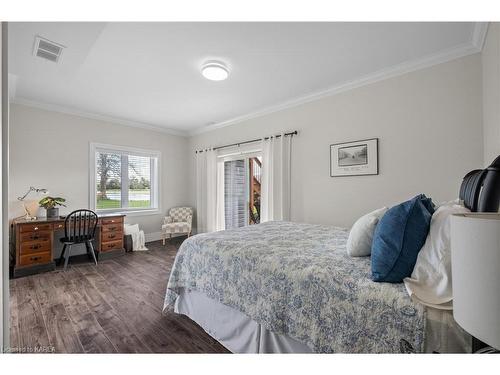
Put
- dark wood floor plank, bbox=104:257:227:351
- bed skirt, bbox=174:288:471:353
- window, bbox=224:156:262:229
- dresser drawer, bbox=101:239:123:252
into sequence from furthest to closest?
window, bbox=224:156:262:229
dresser drawer, bbox=101:239:123:252
dark wood floor plank, bbox=104:257:227:351
bed skirt, bbox=174:288:471:353

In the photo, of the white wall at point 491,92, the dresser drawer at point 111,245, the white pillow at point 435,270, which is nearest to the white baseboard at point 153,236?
the dresser drawer at point 111,245

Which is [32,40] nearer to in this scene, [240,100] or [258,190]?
[240,100]

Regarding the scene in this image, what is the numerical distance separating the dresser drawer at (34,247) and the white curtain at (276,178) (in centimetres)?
326

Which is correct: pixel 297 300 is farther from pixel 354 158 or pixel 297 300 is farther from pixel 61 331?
pixel 354 158

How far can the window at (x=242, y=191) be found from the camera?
464 cm

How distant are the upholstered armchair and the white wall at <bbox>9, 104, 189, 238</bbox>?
1.12 feet

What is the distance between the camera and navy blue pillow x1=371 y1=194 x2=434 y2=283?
45.4 inches

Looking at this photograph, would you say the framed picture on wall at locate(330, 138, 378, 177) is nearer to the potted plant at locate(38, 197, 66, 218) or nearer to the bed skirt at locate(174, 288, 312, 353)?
the bed skirt at locate(174, 288, 312, 353)

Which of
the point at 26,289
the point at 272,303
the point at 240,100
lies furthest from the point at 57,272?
the point at 240,100

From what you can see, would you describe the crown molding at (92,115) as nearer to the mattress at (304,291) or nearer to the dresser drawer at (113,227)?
the dresser drawer at (113,227)

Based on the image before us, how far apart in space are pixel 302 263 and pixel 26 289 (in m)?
3.27

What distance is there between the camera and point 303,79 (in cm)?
296

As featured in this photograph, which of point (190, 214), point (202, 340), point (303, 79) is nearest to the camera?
point (202, 340)

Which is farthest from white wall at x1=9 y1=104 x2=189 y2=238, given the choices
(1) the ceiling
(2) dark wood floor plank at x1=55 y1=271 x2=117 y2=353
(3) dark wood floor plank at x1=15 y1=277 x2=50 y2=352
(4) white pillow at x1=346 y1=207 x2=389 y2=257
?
(4) white pillow at x1=346 y1=207 x2=389 y2=257
